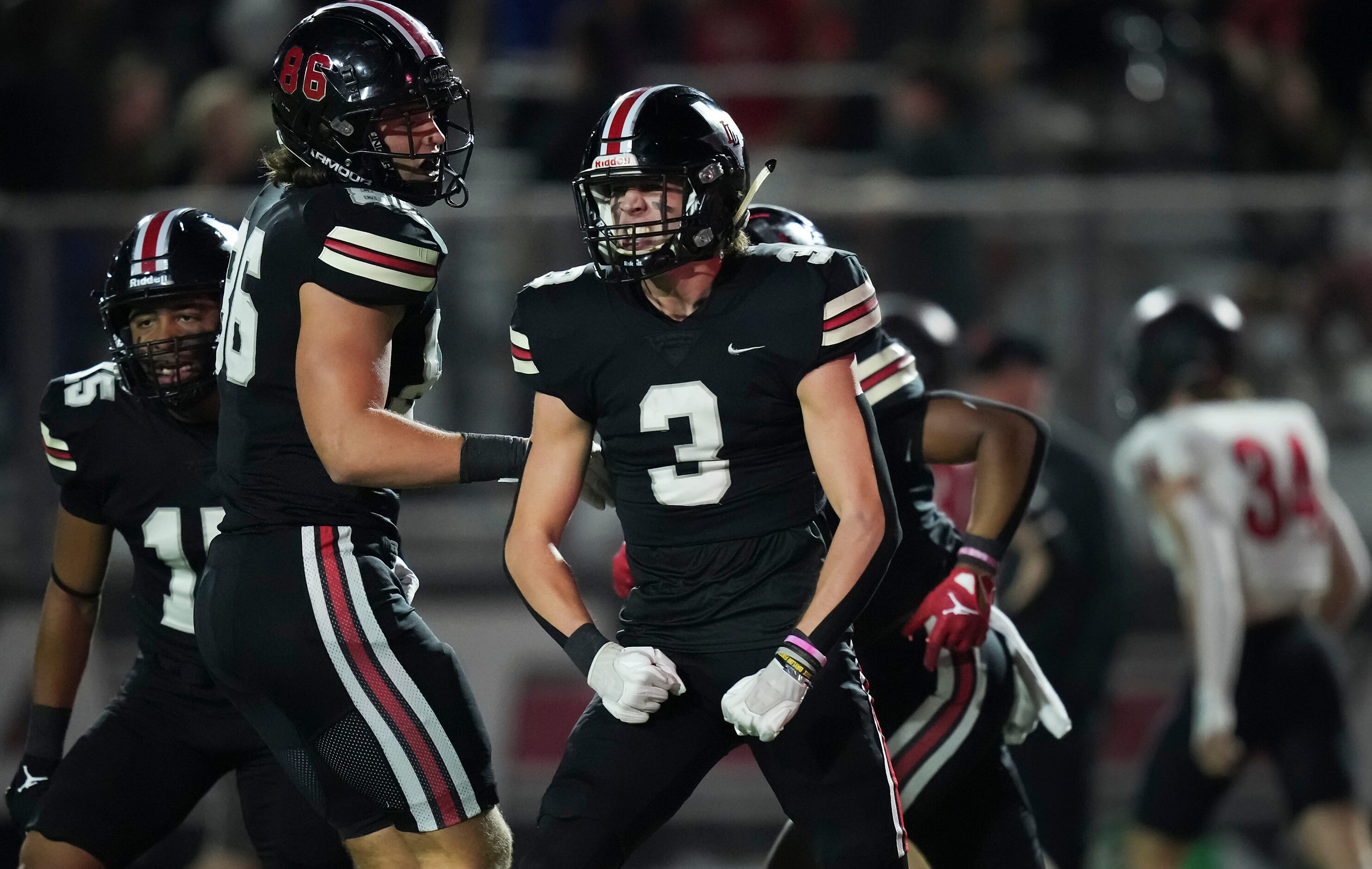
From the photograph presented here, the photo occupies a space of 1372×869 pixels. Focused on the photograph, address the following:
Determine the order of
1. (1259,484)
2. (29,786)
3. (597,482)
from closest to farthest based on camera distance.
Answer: (597,482) < (29,786) < (1259,484)

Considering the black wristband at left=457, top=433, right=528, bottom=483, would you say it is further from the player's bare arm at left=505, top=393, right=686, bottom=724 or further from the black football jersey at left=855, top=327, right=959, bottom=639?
the black football jersey at left=855, top=327, right=959, bottom=639

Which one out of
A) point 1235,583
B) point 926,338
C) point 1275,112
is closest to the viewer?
point 926,338

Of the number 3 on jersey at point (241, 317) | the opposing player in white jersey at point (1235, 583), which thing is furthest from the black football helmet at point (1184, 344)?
the number 3 on jersey at point (241, 317)

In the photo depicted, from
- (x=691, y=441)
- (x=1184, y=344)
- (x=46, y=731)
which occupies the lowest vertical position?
(x=46, y=731)

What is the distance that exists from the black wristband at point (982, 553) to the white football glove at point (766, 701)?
802 mm

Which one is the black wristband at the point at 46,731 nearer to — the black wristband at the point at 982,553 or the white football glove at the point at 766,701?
the white football glove at the point at 766,701

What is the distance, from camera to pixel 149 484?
12.4ft

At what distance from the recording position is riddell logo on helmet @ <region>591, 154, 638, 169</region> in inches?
125

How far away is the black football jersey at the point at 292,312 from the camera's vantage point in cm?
321

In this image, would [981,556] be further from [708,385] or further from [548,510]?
[548,510]

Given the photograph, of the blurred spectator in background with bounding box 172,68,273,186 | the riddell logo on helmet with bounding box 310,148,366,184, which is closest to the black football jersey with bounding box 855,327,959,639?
the riddell logo on helmet with bounding box 310,148,366,184

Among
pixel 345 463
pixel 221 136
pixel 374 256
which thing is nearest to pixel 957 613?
pixel 345 463

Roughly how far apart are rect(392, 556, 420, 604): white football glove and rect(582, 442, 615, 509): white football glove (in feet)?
1.28

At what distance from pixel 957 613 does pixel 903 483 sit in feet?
1.07
